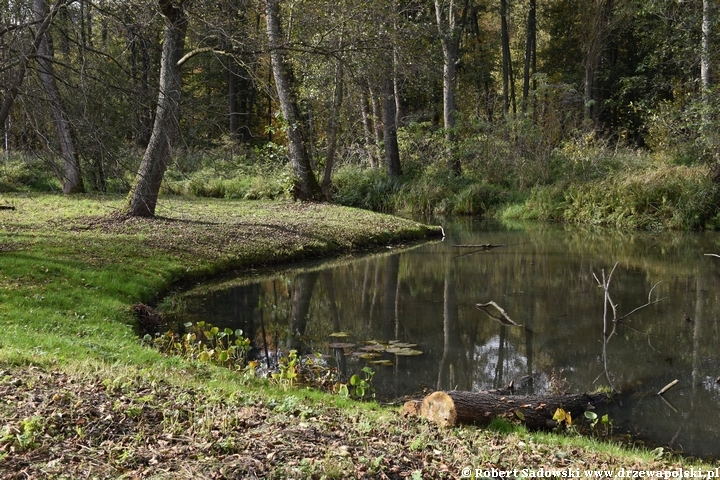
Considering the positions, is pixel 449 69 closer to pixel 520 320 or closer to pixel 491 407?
pixel 520 320

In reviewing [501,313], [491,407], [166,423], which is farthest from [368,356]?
[166,423]

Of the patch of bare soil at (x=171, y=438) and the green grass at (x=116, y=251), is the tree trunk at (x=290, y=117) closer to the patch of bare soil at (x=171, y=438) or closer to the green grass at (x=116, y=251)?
the green grass at (x=116, y=251)

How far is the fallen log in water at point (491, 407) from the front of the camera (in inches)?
229

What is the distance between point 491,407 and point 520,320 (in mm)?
4507

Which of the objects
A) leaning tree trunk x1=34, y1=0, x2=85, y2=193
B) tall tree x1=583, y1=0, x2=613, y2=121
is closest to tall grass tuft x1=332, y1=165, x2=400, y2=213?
tall tree x1=583, y1=0, x2=613, y2=121

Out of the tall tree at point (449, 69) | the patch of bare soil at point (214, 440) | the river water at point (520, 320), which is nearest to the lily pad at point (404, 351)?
the river water at point (520, 320)

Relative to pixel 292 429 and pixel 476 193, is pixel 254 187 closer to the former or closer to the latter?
pixel 476 193

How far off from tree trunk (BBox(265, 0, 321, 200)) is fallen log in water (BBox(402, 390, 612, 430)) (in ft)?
46.5

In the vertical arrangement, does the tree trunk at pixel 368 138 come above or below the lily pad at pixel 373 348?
above

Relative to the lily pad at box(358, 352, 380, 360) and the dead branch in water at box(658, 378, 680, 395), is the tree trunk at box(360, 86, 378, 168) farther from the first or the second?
the dead branch in water at box(658, 378, 680, 395)

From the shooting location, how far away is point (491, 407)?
20.1ft

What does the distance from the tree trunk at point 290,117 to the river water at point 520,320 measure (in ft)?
20.9

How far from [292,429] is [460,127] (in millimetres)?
23841

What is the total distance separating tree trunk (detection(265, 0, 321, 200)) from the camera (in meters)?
20.1
